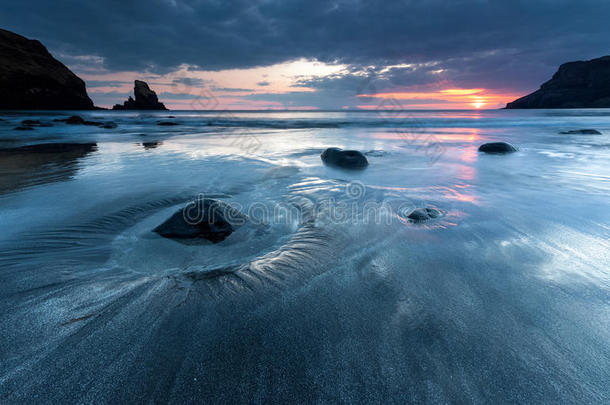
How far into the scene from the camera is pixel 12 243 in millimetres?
2570

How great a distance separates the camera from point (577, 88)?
87.1m

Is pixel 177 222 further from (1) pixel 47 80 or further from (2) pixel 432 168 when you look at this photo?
(1) pixel 47 80

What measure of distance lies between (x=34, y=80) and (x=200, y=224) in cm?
8017

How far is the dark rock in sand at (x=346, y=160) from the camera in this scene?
6.80 metres

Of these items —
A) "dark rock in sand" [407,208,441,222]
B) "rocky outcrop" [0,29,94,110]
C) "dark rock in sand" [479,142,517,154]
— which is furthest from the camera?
"rocky outcrop" [0,29,94,110]

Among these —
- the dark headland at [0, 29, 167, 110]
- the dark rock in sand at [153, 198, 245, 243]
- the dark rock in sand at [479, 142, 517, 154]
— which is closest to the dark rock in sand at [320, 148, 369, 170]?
the dark rock in sand at [153, 198, 245, 243]

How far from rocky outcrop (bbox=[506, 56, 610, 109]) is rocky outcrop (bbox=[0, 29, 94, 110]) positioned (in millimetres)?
140198

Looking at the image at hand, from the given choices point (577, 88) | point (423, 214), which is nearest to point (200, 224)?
point (423, 214)

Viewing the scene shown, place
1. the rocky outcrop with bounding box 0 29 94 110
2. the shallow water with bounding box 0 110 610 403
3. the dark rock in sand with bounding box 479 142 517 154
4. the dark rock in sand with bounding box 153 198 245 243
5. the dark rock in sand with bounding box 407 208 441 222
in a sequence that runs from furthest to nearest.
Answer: the rocky outcrop with bounding box 0 29 94 110 → the dark rock in sand with bounding box 479 142 517 154 → the dark rock in sand with bounding box 407 208 441 222 → the dark rock in sand with bounding box 153 198 245 243 → the shallow water with bounding box 0 110 610 403

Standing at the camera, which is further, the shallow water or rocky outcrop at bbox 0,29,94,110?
rocky outcrop at bbox 0,29,94,110

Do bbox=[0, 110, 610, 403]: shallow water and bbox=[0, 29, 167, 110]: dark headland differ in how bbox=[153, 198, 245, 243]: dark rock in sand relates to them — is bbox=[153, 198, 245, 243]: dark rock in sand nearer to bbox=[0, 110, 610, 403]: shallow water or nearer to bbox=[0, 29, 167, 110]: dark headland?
bbox=[0, 110, 610, 403]: shallow water

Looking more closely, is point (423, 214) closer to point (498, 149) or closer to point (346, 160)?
point (346, 160)

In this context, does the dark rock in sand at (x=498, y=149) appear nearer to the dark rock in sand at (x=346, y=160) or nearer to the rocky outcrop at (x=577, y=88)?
the dark rock in sand at (x=346, y=160)

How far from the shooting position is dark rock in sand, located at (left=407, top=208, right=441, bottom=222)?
3.30 metres
